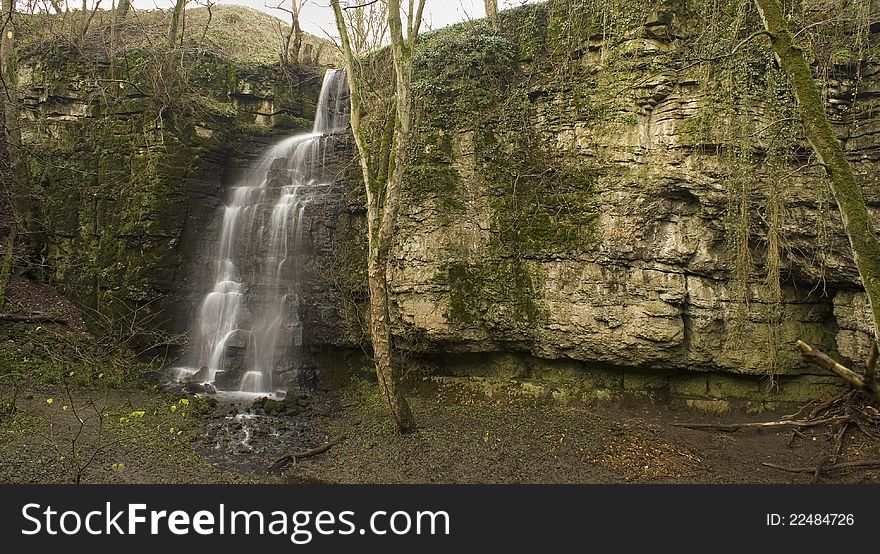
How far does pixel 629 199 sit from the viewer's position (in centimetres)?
1054

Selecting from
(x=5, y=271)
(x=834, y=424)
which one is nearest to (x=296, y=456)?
(x=834, y=424)

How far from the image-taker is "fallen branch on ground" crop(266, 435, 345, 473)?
→ 9.33 metres

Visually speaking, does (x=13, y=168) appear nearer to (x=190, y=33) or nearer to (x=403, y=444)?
(x=190, y=33)

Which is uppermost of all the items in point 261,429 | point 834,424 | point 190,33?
point 190,33

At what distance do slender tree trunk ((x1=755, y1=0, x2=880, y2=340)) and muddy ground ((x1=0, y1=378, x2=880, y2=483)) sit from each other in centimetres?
416

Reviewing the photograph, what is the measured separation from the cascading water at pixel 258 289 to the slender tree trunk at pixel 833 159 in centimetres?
1102

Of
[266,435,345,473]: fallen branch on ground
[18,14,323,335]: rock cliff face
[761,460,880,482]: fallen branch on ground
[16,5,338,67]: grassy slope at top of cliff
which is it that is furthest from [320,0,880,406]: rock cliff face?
[16,5,338,67]: grassy slope at top of cliff

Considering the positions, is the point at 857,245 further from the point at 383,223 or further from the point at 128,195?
the point at 128,195

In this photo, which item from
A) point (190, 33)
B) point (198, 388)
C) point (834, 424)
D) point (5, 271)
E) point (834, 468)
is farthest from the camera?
point (190, 33)

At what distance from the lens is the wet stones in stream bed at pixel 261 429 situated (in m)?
9.74

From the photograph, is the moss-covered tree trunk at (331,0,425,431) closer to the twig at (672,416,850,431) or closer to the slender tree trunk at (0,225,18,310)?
the twig at (672,416,850,431)

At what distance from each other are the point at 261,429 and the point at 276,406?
3.18 ft

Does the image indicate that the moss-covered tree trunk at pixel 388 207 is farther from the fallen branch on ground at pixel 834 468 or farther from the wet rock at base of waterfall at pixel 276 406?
the fallen branch on ground at pixel 834 468

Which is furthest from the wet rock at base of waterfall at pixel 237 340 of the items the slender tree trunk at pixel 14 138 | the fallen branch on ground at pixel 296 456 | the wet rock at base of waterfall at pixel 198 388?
the slender tree trunk at pixel 14 138
